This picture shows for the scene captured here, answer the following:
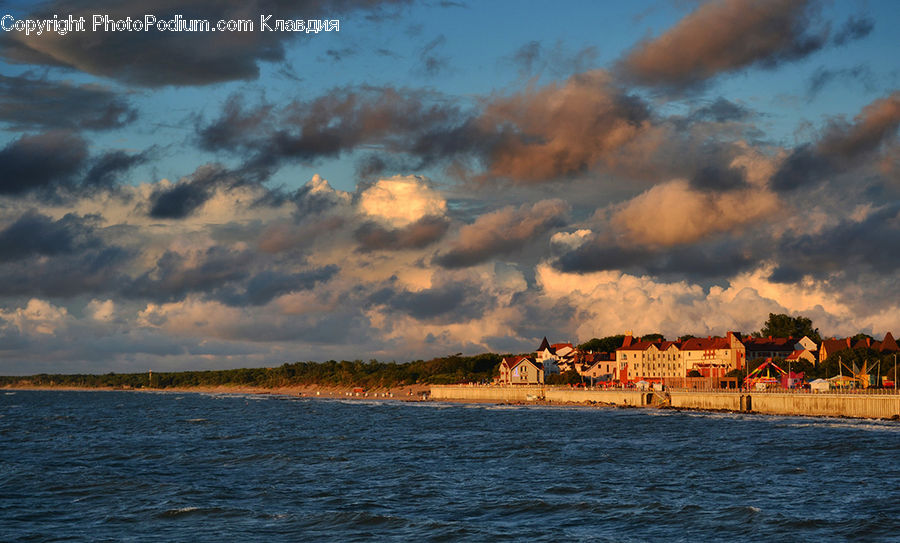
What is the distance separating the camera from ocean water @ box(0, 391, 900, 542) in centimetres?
3994

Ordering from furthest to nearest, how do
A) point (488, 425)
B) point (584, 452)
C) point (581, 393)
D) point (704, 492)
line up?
point (581, 393), point (488, 425), point (584, 452), point (704, 492)

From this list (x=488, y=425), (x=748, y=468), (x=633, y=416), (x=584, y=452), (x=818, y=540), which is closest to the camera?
(x=818, y=540)

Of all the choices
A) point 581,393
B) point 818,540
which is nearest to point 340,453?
point 818,540

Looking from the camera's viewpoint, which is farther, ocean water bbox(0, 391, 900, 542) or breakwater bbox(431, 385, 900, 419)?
breakwater bbox(431, 385, 900, 419)

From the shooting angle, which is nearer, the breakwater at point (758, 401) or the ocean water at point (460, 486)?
Result: the ocean water at point (460, 486)

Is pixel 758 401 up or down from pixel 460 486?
down

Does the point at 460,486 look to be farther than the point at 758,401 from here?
No

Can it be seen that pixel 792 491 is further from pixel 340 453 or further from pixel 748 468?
pixel 340 453

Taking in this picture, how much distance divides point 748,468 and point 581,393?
127 metres

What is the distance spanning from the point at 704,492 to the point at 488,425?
65.4 metres

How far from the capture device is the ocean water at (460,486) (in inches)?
1572

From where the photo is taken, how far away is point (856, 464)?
205 ft

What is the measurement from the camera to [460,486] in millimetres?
53688

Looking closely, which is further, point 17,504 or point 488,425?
point 488,425
